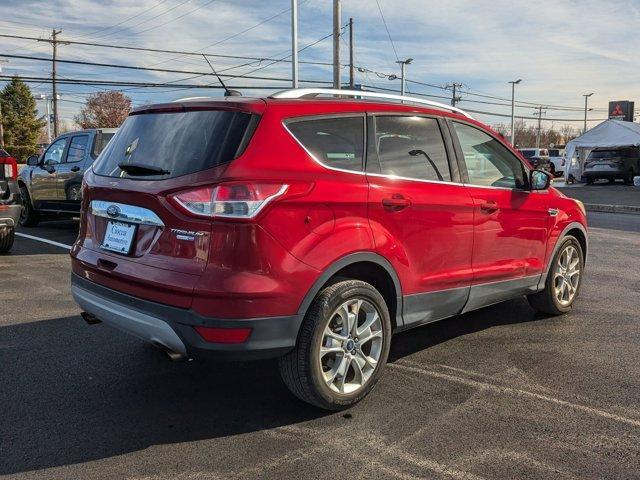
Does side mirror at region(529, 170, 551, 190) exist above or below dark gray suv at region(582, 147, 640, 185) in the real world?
below

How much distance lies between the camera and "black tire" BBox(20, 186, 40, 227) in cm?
1192

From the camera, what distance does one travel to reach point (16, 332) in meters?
4.97

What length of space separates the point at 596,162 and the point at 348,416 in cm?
2929

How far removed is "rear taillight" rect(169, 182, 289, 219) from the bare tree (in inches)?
2981

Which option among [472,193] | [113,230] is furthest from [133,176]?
[472,193]

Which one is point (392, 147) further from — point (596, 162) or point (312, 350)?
A: point (596, 162)

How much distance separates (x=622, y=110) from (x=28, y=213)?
49.6 meters

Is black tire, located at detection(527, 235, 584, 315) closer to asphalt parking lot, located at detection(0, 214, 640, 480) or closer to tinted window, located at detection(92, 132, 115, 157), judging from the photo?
asphalt parking lot, located at detection(0, 214, 640, 480)

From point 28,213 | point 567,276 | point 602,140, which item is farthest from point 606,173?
point 567,276

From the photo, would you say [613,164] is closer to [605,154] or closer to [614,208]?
[605,154]

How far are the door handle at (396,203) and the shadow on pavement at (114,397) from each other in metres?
1.30

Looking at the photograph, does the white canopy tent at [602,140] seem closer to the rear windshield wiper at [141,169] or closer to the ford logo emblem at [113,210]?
the rear windshield wiper at [141,169]

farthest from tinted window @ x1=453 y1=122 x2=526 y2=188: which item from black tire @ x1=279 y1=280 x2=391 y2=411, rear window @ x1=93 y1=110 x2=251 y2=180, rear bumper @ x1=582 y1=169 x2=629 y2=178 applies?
rear bumper @ x1=582 y1=169 x2=629 y2=178

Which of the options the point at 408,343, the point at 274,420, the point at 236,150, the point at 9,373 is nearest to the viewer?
the point at 236,150
